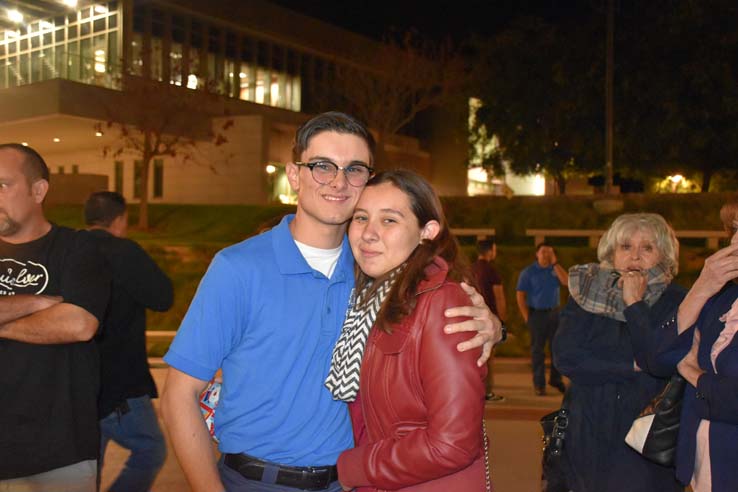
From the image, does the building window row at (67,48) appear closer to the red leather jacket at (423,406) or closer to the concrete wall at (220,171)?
the concrete wall at (220,171)

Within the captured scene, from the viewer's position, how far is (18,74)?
33.2 meters

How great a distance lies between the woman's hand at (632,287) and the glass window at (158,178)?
36.9 m

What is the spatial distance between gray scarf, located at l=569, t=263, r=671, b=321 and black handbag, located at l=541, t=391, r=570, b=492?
0.59 meters

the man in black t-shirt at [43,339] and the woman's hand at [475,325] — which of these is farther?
the man in black t-shirt at [43,339]

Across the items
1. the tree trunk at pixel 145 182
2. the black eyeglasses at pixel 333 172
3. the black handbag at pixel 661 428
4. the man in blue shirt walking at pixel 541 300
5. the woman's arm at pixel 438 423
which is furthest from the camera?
the tree trunk at pixel 145 182

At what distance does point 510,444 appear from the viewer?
7.14 meters

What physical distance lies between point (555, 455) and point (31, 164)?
3.01 m

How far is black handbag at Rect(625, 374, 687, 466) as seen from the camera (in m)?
3.34

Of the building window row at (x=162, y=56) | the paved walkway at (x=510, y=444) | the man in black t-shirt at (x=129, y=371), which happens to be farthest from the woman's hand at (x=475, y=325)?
the building window row at (x=162, y=56)

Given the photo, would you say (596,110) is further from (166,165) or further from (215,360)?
(215,360)

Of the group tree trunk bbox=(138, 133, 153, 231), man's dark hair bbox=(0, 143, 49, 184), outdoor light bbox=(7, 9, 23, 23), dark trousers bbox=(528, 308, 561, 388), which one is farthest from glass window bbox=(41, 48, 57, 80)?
man's dark hair bbox=(0, 143, 49, 184)

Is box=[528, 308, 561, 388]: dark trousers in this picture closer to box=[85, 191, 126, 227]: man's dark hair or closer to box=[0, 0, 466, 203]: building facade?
box=[85, 191, 126, 227]: man's dark hair

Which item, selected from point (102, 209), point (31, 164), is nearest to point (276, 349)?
point (31, 164)

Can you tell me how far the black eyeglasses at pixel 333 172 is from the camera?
2.58m
